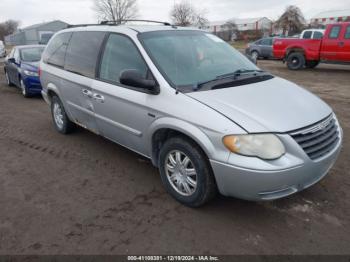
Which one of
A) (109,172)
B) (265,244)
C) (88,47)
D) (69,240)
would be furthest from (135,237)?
(88,47)

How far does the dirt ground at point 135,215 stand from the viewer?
8.46 feet

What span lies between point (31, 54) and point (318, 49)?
11778 millimetres

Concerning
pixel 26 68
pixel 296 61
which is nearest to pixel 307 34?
pixel 296 61

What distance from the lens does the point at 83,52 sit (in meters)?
4.25

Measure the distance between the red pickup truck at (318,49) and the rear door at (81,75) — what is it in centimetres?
1197

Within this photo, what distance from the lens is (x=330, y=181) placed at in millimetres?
3543

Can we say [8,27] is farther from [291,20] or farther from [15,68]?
[15,68]

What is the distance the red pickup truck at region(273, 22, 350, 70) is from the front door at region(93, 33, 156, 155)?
12.1 metres

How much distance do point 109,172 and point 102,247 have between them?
1.44 m

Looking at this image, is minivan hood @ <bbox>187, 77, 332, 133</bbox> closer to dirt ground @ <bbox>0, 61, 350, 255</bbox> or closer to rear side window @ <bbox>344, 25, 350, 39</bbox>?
dirt ground @ <bbox>0, 61, 350, 255</bbox>

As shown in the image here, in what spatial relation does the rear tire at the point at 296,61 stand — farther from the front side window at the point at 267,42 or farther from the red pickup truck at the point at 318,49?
the front side window at the point at 267,42

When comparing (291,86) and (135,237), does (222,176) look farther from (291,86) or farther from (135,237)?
(291,86)

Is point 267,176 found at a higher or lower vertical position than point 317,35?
lower

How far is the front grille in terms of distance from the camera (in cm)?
259
